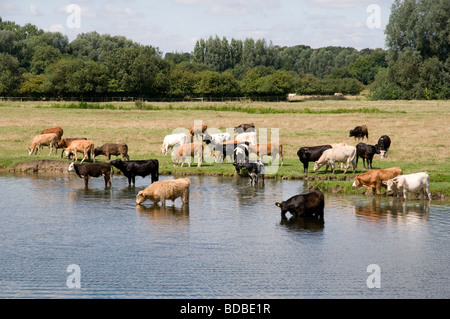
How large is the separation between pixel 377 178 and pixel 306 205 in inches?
194

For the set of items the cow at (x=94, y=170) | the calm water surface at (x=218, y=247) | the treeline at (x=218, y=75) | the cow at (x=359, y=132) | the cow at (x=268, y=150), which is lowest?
the calm water surface at (x=218, y=247)

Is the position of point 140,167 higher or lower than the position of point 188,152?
lower

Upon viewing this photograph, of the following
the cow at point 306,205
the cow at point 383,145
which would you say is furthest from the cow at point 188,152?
the cow at point 306,205

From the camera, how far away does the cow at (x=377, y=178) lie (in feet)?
70.0

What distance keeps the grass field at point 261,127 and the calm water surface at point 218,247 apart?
16.7ft

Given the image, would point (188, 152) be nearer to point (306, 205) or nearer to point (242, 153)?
point (242, 153)

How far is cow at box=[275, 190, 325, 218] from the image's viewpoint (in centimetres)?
1758

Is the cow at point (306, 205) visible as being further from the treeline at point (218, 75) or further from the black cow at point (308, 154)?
the treeline at point (218, 75)

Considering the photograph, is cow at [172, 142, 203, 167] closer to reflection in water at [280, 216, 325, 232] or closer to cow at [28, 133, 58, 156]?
cow at [28, 133, 58, 156]

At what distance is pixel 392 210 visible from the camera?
1903cm

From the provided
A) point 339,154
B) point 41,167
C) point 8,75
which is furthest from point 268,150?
point 8,75

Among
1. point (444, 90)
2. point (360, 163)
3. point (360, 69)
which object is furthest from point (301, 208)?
point (360, 69)
